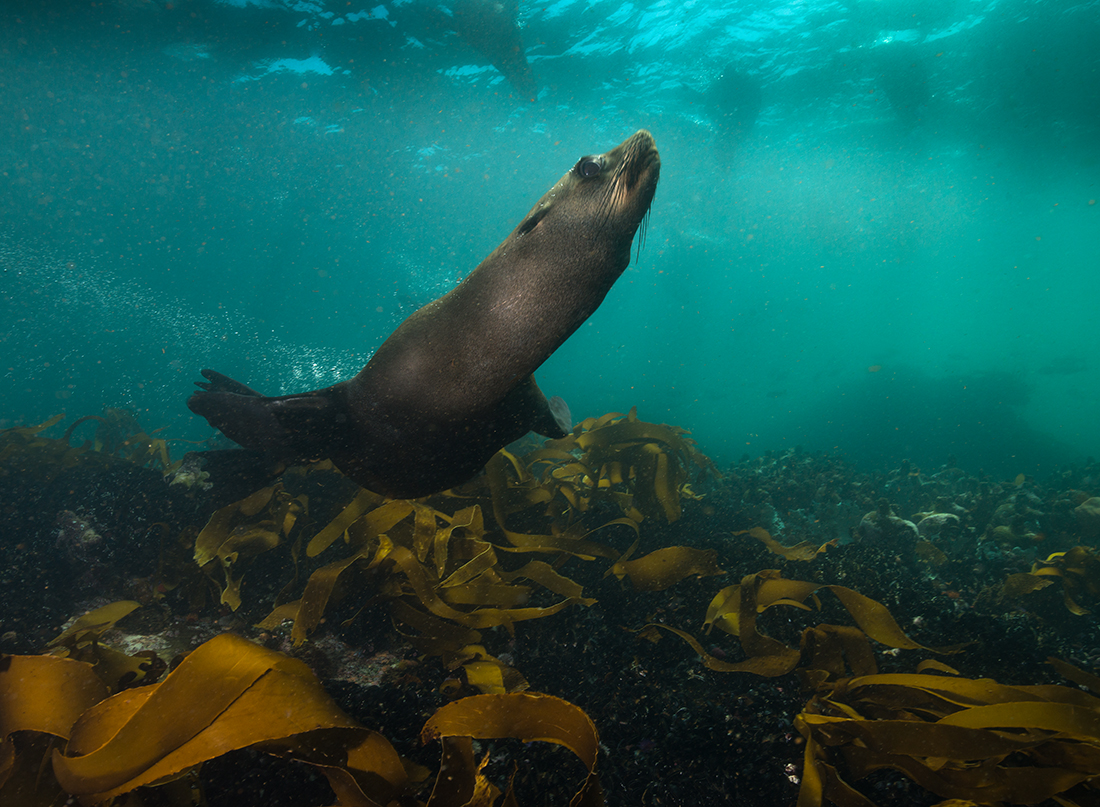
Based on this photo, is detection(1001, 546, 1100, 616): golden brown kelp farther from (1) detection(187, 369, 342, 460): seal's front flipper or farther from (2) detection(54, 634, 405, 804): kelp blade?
(1) detection(187, 369, 342, 460): seal's front flipper

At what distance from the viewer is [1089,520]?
20.2 feet

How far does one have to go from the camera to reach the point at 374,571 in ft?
7.93

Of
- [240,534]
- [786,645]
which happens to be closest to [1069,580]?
[786,645]

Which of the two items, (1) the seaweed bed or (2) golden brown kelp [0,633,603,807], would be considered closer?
(2) golden brown kelp [0,633,603,807]

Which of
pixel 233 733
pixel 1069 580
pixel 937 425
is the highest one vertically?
pixel 233 733

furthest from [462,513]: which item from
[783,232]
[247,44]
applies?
[783,232]

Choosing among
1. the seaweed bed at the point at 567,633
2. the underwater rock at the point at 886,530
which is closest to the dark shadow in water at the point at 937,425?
the underwater rock at the point at 886,530

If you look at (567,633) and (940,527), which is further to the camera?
(940,527)

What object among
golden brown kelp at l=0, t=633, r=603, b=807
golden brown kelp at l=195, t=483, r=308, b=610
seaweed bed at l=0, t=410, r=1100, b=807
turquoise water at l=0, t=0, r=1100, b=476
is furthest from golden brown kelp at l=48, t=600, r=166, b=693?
turquoise water at l=0, t=0, r=1100, b=476

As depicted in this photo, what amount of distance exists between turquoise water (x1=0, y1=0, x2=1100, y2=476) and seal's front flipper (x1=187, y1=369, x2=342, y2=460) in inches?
508

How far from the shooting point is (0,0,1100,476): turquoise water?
1655 cm

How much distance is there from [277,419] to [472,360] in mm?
1142

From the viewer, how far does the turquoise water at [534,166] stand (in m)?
16.5

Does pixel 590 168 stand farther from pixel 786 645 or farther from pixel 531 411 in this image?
pixel 786 645
